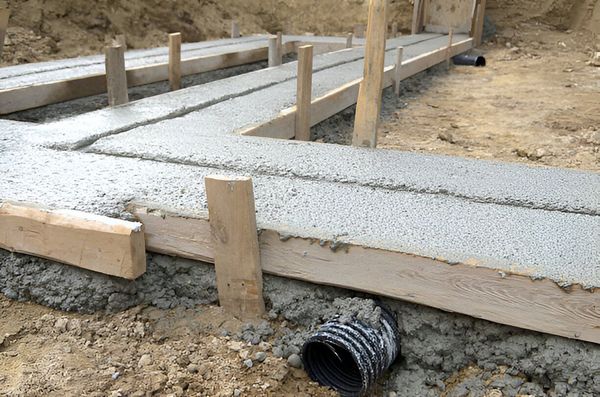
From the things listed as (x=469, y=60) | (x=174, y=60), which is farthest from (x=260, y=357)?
(x=469, y=60)

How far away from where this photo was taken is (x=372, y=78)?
3.78 metres

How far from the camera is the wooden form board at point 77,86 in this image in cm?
525

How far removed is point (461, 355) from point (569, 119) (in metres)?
5.61

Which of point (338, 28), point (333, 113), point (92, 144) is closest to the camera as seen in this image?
point (92, 144)

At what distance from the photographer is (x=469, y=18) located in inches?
496

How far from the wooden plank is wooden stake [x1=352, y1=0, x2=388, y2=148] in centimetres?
182

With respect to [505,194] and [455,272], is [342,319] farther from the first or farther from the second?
[505,194]

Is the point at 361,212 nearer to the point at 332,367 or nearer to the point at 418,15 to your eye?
the point at 332,367

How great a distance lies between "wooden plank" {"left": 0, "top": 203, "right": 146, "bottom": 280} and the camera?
2.59 meters

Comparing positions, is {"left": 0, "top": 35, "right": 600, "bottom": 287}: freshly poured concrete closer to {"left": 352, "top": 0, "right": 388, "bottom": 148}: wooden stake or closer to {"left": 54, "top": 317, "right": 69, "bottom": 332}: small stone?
{"left": 352, "top": 0, "right": 388, "bottom": 148}: wooden stake

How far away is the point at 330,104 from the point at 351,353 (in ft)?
12.6

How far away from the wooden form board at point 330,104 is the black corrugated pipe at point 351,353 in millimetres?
2162

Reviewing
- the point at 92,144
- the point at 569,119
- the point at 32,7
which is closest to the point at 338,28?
the point at 32,7

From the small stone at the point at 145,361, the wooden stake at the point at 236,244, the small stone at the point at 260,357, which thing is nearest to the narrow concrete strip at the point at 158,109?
the wooden stake at the point at 236,244
